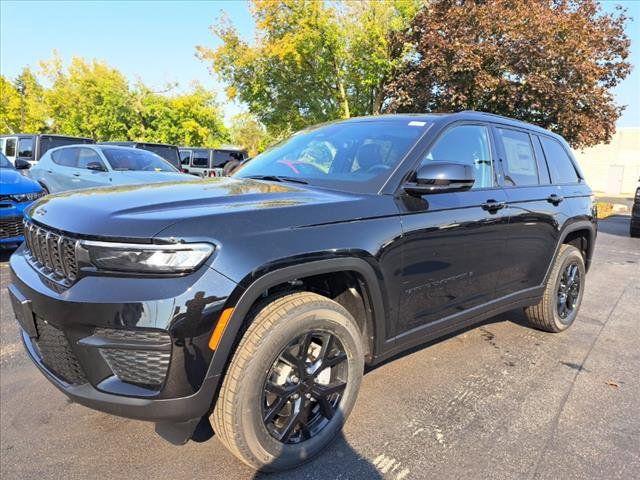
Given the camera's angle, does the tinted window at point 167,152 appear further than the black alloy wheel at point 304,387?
Yes

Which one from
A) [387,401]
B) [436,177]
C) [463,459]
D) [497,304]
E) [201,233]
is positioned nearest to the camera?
[201,233]

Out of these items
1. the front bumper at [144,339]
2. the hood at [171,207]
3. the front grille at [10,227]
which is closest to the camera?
the front bumper at [144,339]

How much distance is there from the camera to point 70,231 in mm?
1991

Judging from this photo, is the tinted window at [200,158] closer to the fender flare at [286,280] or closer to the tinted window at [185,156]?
the tinted window at [185,156]

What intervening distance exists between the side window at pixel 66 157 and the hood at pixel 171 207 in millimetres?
7945

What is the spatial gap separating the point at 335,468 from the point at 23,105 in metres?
45.2

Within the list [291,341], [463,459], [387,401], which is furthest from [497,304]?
[291,341]

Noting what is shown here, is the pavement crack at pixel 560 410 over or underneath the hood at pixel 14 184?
underneath

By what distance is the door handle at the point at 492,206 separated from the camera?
3213mm

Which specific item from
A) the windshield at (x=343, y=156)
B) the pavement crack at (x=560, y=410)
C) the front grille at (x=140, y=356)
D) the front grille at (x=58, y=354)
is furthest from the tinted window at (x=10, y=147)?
the pavement crack at (x=560, y=410)

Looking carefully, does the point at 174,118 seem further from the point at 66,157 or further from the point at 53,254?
the point at 53,254

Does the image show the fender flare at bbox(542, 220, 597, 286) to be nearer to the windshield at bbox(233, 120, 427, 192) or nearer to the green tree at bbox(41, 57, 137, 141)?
the windshield at bbox(233, 120, 427, 192)

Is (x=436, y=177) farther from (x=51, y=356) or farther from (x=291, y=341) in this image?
(x=51, y=356)

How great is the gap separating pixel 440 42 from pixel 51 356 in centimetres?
1549
